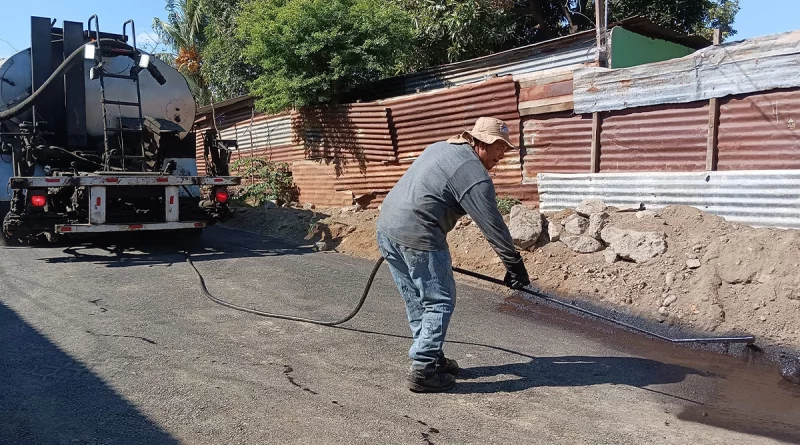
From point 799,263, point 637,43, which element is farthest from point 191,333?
point 637,43

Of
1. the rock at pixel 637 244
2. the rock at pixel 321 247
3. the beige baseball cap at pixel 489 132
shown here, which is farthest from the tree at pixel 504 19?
the beige baseball cap at pixel 489 132

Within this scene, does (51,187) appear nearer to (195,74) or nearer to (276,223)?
(276,223)

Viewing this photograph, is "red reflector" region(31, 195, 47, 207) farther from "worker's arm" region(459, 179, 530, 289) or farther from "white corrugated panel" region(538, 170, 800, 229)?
"white corrugated panel" region(538, 170, 800, 229)

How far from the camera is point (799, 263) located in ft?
18.2

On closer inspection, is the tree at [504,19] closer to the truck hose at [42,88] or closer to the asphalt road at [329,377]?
the truck hose at [42,88]

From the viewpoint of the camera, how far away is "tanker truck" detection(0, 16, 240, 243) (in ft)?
25.5

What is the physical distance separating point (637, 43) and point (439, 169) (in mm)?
7568

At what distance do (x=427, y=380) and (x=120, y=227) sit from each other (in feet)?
18.3

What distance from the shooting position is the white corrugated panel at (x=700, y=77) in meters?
6.31

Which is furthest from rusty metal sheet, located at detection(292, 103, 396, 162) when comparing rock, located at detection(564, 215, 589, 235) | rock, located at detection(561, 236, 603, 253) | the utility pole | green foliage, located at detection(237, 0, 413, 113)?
rock, located at detection(561, 236, 603, 253)

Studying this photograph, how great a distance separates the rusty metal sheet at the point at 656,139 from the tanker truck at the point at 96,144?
521 cm

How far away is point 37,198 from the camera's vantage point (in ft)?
25.0

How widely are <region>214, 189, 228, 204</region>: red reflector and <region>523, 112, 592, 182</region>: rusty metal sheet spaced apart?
14.2 ft

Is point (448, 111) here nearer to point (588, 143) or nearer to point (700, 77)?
point (588, 143)
